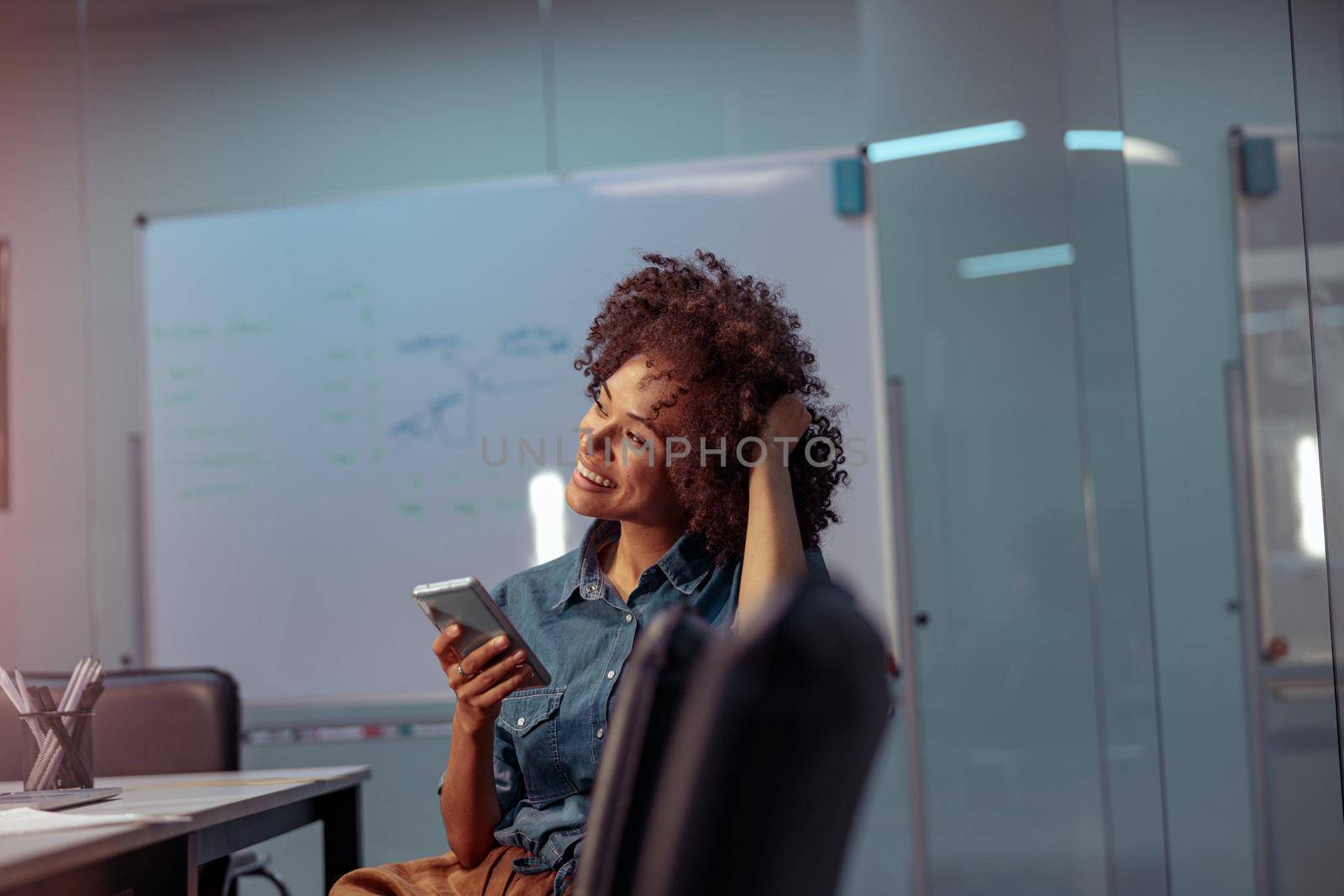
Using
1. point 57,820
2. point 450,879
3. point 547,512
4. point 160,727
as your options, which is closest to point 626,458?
point 450,879

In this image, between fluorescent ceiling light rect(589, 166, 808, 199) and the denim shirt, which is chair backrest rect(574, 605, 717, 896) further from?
fluorescent ceiling light rect(589, 166, 808, 199)

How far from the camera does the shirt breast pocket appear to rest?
1.29m

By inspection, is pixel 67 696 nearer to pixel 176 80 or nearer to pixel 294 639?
pixel 294 639

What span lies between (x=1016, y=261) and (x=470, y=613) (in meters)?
1.85

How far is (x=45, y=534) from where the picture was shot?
130 inches

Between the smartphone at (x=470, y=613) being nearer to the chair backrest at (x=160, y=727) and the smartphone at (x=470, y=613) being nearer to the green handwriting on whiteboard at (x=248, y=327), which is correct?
the chair backrest at (x=160, y=727)

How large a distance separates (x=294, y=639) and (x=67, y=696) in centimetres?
153

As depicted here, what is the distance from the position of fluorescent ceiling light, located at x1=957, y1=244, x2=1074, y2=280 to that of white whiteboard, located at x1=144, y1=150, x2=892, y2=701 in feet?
0.77

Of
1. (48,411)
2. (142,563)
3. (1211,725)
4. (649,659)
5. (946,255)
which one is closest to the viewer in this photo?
(649,659)

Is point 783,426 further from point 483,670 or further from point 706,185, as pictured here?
point 706,185

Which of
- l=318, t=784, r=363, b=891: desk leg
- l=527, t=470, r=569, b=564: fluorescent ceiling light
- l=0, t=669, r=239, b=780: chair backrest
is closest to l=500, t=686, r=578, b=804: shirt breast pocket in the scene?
l=318, t=784, r=363, b=891: desk leg

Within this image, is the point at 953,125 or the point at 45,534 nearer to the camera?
the point at 953,125

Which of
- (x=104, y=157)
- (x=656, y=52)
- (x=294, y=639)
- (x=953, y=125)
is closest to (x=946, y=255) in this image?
(x=953, y=125)

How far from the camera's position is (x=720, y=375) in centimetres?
139
